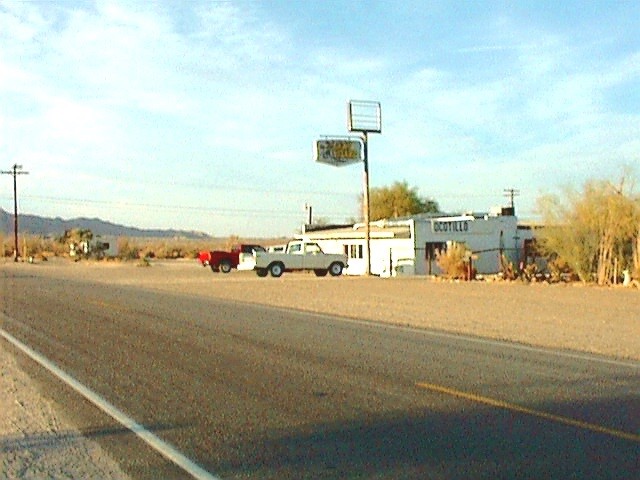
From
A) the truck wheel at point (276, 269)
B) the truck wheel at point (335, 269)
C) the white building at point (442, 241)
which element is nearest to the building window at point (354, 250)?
the white building at point (442, 241)

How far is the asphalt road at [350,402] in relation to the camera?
26.7 ft

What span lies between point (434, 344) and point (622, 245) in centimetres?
2207

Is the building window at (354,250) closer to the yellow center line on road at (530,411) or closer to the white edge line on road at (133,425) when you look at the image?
the white edge line on road at (133,425)

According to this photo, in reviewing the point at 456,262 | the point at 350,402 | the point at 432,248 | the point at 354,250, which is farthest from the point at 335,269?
the point at 350,402

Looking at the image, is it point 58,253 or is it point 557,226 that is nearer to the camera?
point 557,226

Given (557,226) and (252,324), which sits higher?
(557,226)

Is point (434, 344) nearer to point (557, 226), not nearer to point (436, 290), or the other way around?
point (436, 290)

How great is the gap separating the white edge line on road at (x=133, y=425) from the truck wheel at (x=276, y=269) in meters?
35.6

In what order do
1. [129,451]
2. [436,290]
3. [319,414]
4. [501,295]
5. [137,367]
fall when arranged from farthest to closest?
[436,290], [501,295], [137,367], [319,414], [129,451]

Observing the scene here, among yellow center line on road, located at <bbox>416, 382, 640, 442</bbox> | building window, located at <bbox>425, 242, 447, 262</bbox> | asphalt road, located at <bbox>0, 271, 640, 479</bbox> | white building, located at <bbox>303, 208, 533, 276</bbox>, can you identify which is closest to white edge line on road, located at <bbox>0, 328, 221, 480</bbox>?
asphalt road, located at <bbox>0, 271, 640, 479</bbox>

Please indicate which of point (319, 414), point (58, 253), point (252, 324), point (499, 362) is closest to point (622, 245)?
point (252, 324)

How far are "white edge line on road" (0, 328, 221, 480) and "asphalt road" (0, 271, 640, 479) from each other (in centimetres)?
10

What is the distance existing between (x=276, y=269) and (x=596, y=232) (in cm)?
1969

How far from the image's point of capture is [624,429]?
9289 mm
